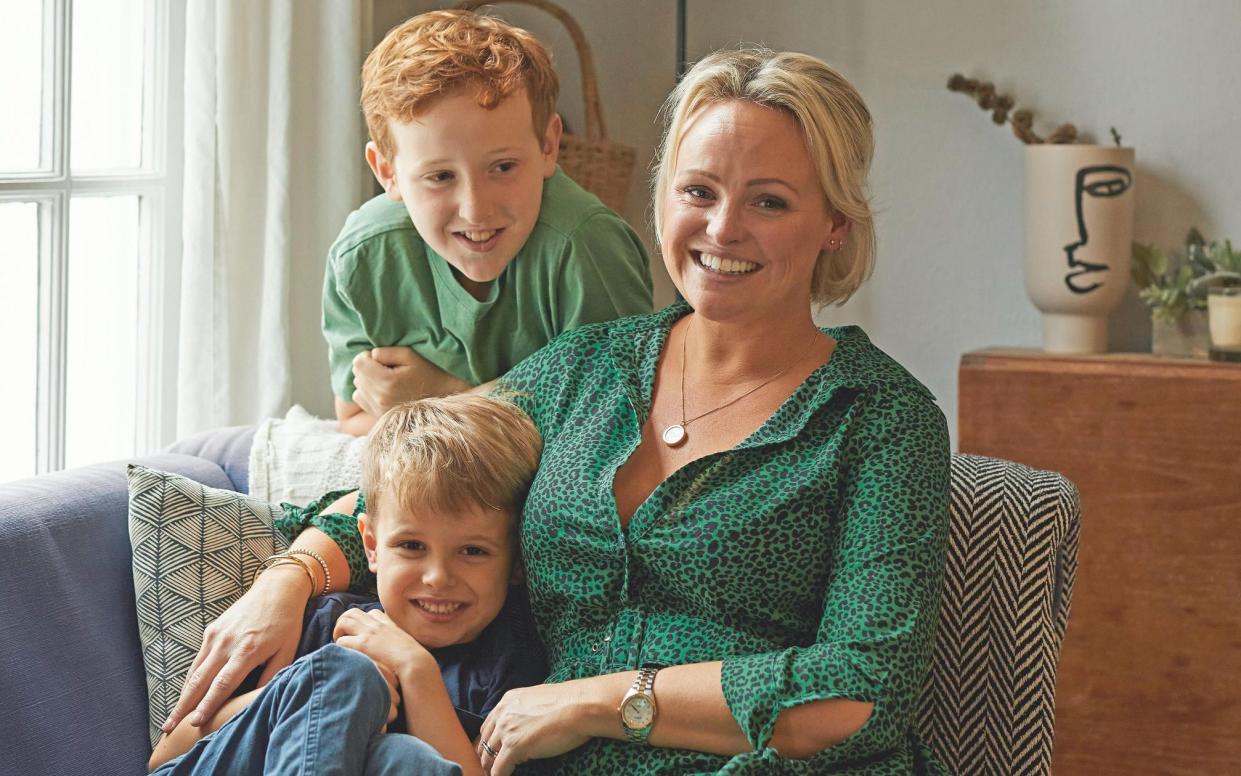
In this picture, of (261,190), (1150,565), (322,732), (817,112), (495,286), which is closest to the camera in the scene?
(322,732)

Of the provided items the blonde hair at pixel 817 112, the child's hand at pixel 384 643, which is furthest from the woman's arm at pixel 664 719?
the blonde hair at pixel 817 112

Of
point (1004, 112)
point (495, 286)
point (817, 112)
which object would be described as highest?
point (1004, 112)

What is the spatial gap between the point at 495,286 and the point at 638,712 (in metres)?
0.72

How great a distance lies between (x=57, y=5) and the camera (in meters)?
2.18

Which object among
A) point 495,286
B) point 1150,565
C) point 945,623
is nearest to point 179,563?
point 495,286

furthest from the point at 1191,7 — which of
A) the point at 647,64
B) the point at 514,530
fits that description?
the point at 514,530

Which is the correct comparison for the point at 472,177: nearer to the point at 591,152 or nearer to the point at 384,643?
the point at 384,643

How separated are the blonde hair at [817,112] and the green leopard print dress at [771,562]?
6.1 inches

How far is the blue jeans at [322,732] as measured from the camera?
51.6 inches

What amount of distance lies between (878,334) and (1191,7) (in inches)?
42.1

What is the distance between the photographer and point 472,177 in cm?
180

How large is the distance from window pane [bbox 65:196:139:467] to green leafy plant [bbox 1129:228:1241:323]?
7.24ft

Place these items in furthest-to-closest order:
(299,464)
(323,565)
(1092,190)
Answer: (1092,190) < (299,464) < (323,565)

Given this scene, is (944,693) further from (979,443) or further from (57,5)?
(57,5)
